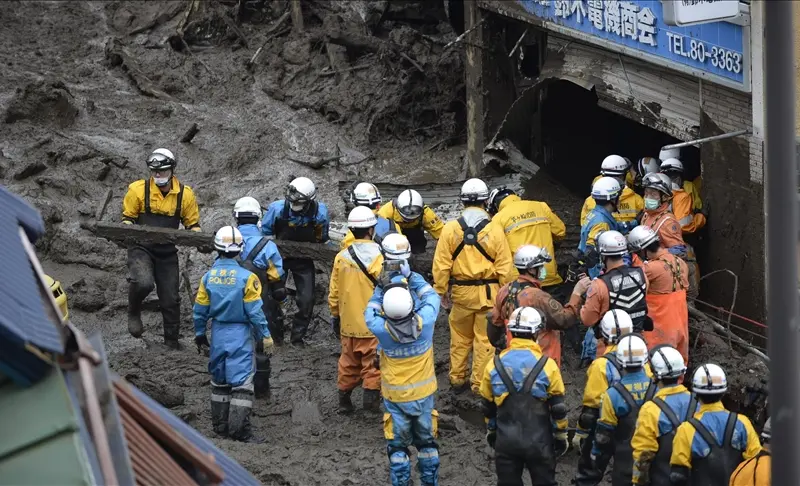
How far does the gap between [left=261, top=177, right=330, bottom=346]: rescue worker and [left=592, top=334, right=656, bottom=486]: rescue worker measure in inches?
181

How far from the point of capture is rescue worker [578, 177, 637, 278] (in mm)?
12766

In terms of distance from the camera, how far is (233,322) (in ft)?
37.8

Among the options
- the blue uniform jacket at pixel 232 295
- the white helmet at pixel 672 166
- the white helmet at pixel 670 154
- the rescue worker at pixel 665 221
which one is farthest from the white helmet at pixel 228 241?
the white helmet at pixel 670 154

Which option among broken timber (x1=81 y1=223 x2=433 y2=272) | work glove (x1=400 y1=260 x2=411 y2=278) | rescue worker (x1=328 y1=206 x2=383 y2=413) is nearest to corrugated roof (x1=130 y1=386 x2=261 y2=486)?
work glove (x1=400 y1=260 x2=411 y2=278)

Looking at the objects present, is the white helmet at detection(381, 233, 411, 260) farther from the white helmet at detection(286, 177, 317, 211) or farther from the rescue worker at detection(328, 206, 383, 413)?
the white helmet at detection(286, 177, 317, 211)

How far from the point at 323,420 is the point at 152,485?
7253mm

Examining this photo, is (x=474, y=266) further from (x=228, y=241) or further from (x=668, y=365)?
(x=668, y=365)

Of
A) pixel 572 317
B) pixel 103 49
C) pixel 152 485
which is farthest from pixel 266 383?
pixel 103 49

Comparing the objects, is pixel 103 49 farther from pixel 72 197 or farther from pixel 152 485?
pixel 152 485

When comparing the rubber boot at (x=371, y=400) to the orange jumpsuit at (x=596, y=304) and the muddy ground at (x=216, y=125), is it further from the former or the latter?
the orange jumpsuit at (x=596, y=304)

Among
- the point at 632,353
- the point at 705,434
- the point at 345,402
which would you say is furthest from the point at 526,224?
the point at 705,434

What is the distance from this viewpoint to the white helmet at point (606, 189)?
42.4 ft

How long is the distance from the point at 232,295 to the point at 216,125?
7.58m

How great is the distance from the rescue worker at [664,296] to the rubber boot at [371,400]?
8.91 feet
